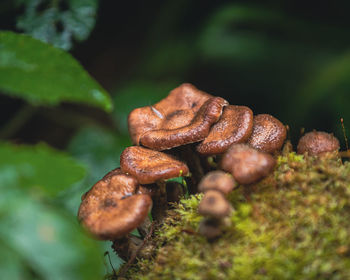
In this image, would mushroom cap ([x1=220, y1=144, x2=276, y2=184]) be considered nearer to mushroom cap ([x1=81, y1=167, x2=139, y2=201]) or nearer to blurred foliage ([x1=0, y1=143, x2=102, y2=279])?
mushroom cap ([x1=81, y1=167, x2=139, y2=201])

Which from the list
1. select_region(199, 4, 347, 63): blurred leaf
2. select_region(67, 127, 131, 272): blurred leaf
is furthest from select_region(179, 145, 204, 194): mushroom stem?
select_region(199, 4, 347, 63): blurred leaf

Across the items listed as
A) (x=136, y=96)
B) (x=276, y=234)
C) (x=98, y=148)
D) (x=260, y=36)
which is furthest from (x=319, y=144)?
(x=260, y=36)

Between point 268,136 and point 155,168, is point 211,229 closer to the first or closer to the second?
point 155,168

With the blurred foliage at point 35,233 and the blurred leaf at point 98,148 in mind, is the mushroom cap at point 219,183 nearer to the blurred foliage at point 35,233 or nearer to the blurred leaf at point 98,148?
the blurred foliage at point 35,233

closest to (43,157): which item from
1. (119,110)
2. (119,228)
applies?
(119,228)

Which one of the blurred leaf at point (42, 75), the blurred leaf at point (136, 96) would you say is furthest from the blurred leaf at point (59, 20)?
the blurred leaf at point (42, 75)

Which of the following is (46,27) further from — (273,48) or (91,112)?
(273,48)
